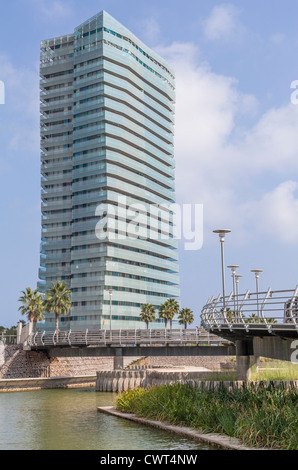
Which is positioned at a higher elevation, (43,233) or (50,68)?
(50,68)

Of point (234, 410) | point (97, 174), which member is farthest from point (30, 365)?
point (97, 174)

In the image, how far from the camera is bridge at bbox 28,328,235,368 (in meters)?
57.8

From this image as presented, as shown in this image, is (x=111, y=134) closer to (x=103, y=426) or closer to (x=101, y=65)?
(x=101, y=65)

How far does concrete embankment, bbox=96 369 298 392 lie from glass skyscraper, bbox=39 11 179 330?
3588 inches

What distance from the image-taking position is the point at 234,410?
2239 cm

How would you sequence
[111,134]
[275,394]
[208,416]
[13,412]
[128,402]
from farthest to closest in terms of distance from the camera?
[111,134] → [13,412] → [128,402] → [208,416] → [275,394]

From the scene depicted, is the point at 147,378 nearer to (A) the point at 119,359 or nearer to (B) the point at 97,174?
(A) the point at 119,359

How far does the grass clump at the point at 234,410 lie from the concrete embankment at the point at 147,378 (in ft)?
6.28

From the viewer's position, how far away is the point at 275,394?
21734mm

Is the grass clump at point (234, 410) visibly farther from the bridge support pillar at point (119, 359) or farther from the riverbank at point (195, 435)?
the bridge support pillar at point (119, 359)
